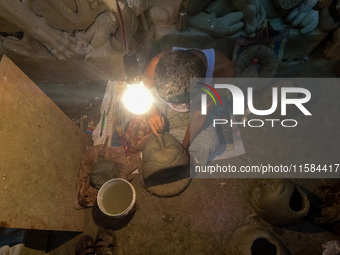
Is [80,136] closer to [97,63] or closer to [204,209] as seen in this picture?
[97,63]

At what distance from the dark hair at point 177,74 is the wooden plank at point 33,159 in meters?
1.43

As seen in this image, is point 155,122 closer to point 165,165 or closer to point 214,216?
point 165,165

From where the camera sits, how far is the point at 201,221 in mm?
3312

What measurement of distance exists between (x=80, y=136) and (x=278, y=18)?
13.5 feet

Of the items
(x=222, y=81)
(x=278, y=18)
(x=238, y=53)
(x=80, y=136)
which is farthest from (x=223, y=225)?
(x=278, y=18)

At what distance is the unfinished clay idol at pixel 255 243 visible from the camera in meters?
2.51

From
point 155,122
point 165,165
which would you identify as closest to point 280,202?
point 165,165

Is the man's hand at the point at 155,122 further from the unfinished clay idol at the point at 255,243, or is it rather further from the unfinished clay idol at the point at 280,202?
the unfinished clay idol at the point at 255,243

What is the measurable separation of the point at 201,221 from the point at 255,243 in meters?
0.84

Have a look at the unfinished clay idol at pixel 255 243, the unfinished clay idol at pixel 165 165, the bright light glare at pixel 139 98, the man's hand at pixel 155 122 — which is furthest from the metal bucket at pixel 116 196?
the unfinished clay idol at pixel 255 243

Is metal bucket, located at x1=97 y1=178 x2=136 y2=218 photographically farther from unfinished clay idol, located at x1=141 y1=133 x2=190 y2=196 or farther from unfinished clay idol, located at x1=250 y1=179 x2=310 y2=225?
unfinished clay idol, located at x1=250 y1=179 x2=310 y2=225

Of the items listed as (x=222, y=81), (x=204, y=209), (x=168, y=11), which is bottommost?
(x=204, y=209)

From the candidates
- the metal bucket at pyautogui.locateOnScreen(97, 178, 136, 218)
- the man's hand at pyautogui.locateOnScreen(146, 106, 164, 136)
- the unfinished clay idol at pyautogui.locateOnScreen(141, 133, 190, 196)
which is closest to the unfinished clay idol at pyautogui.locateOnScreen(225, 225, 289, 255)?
the unfinished clay idol at pyautogui.locateOnScreen(141, 133, 190, 196)

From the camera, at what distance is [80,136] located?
11.4 ft
